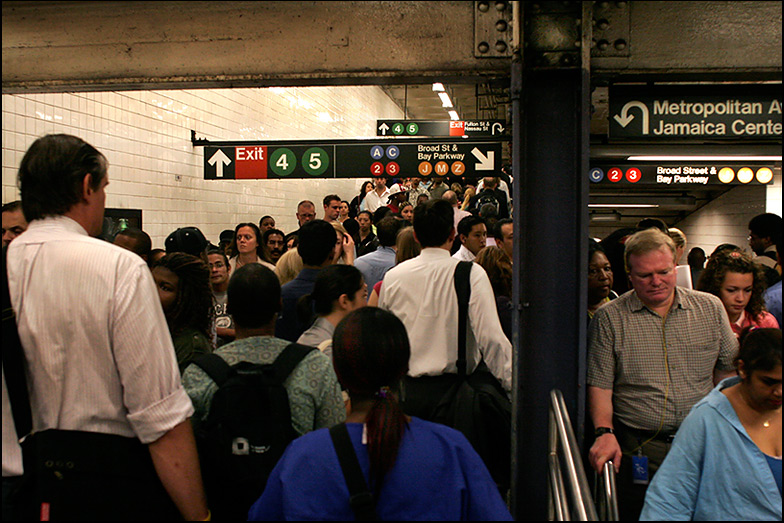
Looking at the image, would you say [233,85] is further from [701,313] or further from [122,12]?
[701,313]

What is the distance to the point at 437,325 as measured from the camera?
3658 millimetres

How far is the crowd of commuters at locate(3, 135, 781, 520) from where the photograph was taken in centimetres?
180

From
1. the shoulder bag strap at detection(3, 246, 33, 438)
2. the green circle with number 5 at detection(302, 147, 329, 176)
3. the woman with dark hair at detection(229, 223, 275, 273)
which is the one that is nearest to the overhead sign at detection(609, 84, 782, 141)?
the shoulder bag strap at detection(3, 246, 33, 438)

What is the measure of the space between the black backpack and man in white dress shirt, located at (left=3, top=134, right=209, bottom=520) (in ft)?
1.03

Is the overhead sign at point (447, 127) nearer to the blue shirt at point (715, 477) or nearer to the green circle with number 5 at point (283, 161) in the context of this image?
the green circle with number 5 at point (283, 161)

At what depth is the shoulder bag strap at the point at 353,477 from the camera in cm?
166

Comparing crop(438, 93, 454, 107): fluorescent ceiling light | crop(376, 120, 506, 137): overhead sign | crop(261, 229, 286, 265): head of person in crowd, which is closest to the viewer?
crop(261, 229, 286, 265): head of person in crowd

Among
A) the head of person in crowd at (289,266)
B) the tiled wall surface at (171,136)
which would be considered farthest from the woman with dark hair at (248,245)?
the tiled wall surface at (171,136)

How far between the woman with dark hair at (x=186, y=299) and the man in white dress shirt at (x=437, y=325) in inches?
38.8

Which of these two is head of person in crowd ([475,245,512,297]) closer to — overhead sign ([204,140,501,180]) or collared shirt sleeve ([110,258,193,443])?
collared shirt sleeve ([110,258,193,443])

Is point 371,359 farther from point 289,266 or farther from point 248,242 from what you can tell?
point 248,242

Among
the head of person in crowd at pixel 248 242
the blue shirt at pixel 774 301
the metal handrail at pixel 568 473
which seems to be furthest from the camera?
the head of person in crowd at pixel 248 242

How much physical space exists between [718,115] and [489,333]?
1.70 metres

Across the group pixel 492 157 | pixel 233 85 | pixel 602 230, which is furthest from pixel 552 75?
pixel 602 230
